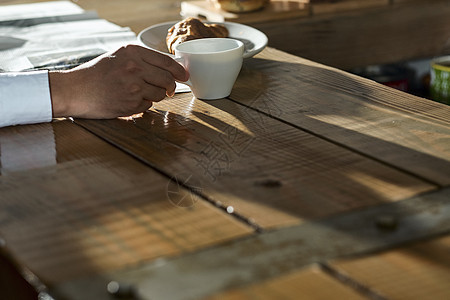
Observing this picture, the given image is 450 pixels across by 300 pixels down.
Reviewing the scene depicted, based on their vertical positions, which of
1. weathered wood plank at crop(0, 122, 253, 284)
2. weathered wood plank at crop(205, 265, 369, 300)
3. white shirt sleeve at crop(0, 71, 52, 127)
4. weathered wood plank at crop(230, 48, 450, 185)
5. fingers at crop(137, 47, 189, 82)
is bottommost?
weathered wood plank at crop(230, 48, 450, 185)

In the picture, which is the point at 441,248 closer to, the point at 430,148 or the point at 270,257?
the point at 270,257

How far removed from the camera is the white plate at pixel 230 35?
1283 mm

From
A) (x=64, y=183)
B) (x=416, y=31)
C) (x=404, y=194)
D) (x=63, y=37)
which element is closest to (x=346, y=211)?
(x=404, y=194)

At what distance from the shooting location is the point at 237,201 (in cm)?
71

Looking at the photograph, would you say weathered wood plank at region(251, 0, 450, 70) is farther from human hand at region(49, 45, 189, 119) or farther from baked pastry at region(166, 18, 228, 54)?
human hand at region(49, 45, 189, 119)

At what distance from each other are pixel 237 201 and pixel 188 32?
59 centimetres

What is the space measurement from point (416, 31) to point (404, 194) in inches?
56.4

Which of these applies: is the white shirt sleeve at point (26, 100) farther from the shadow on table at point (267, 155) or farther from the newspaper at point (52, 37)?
the newspaper at point (52, 37)

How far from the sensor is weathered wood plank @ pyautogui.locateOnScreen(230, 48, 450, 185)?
84 centimetres

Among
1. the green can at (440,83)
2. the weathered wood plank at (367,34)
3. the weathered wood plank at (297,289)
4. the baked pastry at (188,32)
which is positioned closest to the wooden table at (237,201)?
the weathered wood plank at (297,289)

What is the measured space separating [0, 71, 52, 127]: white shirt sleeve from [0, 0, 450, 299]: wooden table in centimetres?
2

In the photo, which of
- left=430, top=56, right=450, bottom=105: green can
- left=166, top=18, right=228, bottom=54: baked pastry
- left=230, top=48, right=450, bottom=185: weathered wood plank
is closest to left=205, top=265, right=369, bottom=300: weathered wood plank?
left=230, top=48, right=450, bottom=185: weathered wood plank

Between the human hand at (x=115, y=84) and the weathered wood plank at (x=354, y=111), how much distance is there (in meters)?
0.15

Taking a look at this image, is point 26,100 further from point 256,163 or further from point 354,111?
point 354,111
